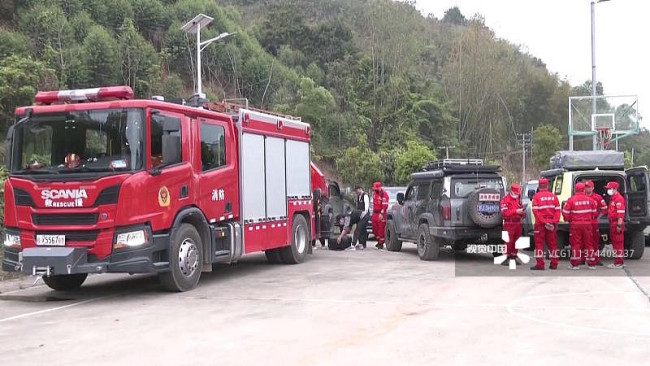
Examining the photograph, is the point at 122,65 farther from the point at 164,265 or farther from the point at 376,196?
the point at 164,265

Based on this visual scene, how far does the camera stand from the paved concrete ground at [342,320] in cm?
591

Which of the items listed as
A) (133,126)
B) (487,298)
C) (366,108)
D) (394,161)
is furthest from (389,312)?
(366,108)

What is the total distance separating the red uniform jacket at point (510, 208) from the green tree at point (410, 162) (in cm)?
2265

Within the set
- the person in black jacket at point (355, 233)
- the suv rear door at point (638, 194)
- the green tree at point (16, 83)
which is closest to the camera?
the suv rear door at point (638, 194)

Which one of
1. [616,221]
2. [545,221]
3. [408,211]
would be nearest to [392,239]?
[408,211]

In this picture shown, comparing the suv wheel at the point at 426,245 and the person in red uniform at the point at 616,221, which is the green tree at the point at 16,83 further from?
the person in red uniform at the point at 616,221

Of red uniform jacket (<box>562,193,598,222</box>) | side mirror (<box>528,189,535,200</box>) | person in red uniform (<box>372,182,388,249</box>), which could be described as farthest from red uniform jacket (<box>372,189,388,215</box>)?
red uniform jacket (<box>562,193,598,222</box>)

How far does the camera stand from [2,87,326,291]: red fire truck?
858 cm

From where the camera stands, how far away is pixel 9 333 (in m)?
7.06

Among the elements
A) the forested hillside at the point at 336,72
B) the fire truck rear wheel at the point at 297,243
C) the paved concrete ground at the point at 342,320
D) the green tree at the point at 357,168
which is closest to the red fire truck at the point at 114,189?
the paved concrete ground at the point at 342,320

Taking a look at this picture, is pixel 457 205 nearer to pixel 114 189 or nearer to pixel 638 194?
pixel 638 194

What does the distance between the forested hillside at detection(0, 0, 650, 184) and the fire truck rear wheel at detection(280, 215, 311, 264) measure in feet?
38.3

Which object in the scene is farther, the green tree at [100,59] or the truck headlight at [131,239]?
the green tree at [100,59]

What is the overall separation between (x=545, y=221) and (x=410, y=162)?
924 inches
